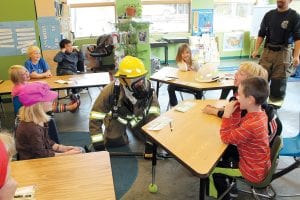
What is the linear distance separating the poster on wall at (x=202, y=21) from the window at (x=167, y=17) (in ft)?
0.81

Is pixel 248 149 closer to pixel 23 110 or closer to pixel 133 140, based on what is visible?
pixel 23 110

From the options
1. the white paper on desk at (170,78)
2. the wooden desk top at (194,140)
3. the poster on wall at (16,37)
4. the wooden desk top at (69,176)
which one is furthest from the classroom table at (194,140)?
the poster on wall at (16,37)

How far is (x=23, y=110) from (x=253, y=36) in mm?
7317

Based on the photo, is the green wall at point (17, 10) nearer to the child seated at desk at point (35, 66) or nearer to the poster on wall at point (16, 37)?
the poster on wall at point (16, 37)

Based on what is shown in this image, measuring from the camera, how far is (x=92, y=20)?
25.3 feet

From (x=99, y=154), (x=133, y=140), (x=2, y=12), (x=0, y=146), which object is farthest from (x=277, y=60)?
(x=2, y=12)

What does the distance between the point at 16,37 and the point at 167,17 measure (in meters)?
4.21

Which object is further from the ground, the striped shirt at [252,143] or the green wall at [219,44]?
the green wall at [219,44]

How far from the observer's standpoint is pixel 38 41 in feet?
16.7

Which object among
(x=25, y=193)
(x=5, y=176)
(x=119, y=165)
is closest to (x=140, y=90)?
(x=119, y=165)

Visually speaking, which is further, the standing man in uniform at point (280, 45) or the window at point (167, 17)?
the window at point (167, 17)

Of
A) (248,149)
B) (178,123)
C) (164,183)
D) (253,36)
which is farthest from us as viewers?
(253,36)

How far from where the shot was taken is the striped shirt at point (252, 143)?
187 centimetres

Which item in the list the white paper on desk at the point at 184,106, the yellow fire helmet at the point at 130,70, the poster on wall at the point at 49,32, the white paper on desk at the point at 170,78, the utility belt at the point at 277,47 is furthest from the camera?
the poster on wall at the point at 49,32
